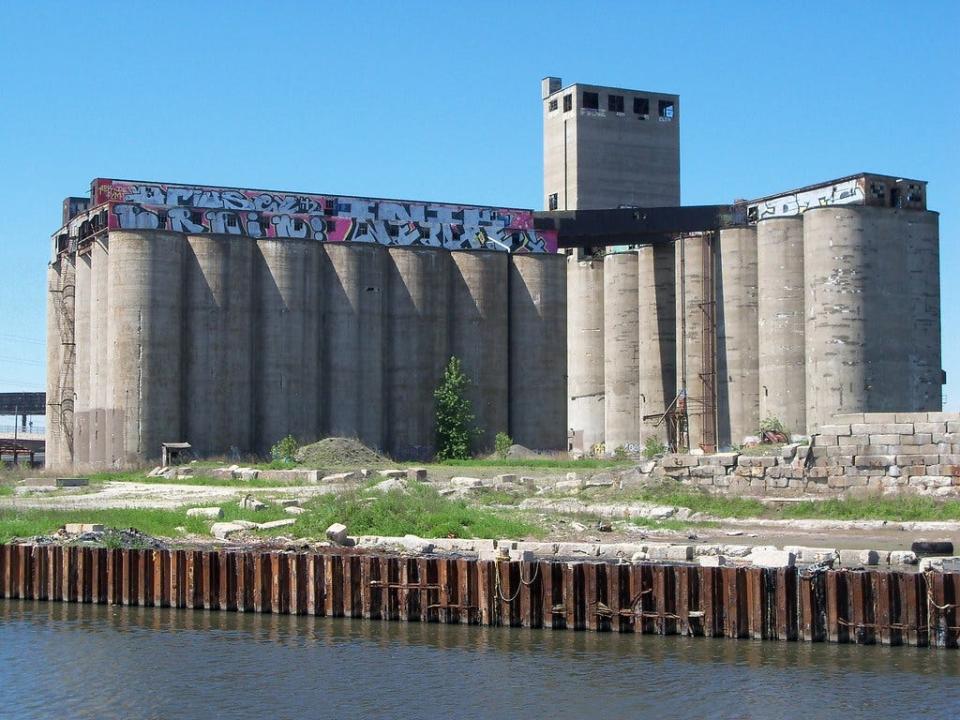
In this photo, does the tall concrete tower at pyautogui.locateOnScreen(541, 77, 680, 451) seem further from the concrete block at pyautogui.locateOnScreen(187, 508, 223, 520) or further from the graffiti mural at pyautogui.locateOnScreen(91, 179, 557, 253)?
the concrete block at pyautogui.locateOnScreen(187, 508, 223, 520)

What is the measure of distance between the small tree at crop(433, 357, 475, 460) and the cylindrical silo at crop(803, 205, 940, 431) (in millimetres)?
20513

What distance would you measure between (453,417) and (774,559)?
54.4 m

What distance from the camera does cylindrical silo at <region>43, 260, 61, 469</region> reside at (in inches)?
3590

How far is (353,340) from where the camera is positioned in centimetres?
8056

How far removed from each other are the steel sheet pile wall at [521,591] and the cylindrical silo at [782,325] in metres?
45.6

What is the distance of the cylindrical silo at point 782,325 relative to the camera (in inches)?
2899

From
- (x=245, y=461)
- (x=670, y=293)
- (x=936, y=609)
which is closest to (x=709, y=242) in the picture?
(x=670, y=293)

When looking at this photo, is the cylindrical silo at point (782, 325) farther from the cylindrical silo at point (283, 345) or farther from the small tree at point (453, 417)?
the cylindrical silo at point (283, 345)

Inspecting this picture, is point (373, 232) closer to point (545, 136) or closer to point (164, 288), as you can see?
point (164, 288)

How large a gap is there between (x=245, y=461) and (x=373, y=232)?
16019 mm

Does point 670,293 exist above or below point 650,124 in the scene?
below

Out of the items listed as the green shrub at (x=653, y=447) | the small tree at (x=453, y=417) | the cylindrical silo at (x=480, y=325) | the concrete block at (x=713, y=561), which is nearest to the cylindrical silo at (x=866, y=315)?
the green shrub at (x=653, y=447)

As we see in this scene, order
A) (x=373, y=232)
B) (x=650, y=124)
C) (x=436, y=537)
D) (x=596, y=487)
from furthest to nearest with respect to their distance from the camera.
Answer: (x=650, y=124), (x=373, y=232), (x=596, y=487), (x=436, y=537)

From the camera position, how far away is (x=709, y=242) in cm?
7869
